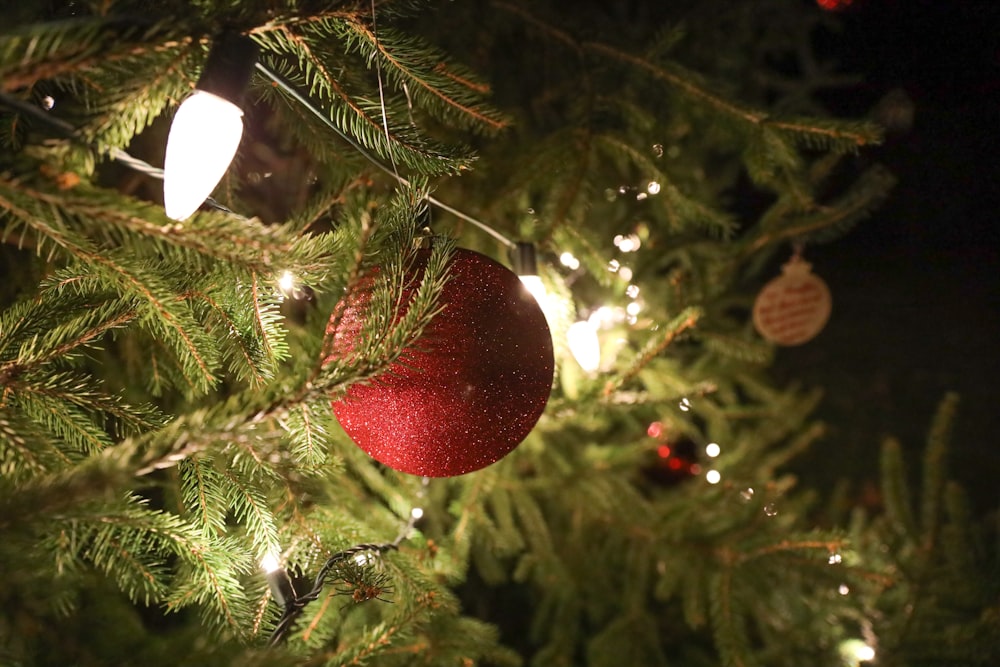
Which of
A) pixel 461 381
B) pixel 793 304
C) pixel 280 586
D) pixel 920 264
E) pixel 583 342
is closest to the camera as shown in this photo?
pixel 461 381

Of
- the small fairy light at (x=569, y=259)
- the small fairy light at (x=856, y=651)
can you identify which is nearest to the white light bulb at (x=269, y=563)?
the small fairy light at (x=569, y=259)

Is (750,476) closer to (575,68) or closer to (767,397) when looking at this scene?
(767,397)

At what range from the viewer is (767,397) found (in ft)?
6.62

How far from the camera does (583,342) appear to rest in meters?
1.17

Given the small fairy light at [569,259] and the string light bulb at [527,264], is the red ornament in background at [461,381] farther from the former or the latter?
the small fairy light at [569,259]

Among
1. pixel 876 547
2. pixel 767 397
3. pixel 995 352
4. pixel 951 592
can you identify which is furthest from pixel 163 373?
pixel 995 352

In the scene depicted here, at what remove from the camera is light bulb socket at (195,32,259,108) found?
0.52 meters

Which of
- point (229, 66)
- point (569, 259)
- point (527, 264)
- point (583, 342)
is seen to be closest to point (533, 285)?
point (527, 264)

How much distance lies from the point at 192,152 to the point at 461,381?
0.35 meters

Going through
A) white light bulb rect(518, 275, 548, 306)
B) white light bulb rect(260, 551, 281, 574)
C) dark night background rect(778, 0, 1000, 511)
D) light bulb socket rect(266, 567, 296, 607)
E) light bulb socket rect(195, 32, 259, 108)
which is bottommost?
light bulb socket rect(266, 567, 296, 607)

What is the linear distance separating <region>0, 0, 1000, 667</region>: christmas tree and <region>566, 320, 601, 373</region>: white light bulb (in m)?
0.01

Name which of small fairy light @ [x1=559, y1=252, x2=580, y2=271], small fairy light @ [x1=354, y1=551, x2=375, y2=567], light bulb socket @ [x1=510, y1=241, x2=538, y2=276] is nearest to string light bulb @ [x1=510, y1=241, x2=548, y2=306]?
light bulb socket @ [x1=510, y1=241, x2=538, y2=276]

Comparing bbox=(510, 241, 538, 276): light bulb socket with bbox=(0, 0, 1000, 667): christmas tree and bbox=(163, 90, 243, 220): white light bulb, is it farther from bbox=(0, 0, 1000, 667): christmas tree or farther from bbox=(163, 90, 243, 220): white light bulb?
bbox=(163, 90, 243, 220): white light bulb

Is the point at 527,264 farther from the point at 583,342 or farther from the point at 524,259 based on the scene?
the point at 583,342
